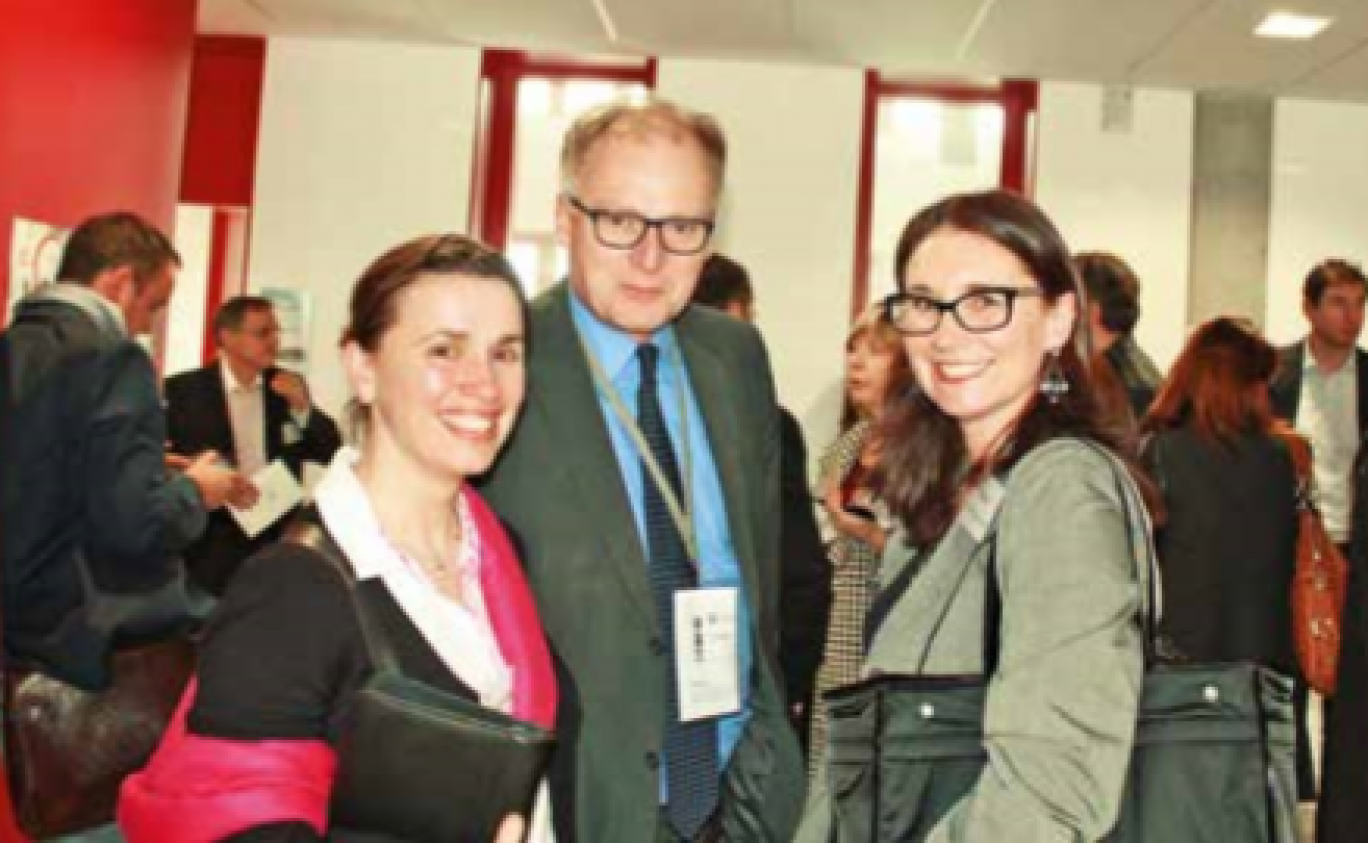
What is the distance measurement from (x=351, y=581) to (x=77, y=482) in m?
1.68

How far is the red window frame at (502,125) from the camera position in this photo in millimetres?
7734

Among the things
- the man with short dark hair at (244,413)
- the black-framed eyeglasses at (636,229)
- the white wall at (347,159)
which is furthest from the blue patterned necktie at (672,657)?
the white wall at (347,159)

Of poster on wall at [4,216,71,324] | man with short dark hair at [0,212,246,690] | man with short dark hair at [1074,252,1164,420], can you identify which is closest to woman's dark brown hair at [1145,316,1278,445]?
man with short dark hair at [1074,252,1164,420]

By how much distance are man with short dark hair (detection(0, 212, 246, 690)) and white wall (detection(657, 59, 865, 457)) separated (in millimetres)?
4863

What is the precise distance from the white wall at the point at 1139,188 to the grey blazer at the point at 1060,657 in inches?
254

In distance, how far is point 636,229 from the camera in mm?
1835

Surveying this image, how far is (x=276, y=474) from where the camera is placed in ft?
15.7

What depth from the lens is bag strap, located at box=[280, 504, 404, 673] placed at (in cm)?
127

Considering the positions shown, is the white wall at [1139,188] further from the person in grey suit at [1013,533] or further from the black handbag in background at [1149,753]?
the black handbag in background at [1149,753]

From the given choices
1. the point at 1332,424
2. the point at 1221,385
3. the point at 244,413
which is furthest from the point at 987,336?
the point at 1332,424

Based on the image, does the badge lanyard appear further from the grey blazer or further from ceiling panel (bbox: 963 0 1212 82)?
ceiling panel (bbox: 963 0 1212 82)

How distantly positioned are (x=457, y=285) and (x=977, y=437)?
23.6 inches

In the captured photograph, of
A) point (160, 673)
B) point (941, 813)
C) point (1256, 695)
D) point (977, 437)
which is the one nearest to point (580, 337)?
point (977, 437)

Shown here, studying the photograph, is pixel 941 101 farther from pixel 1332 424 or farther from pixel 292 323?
pixel 292 323
